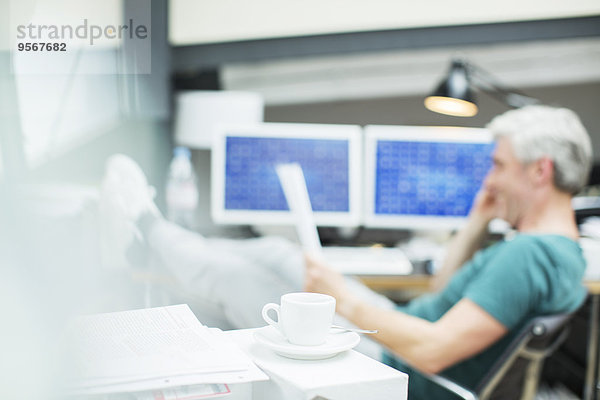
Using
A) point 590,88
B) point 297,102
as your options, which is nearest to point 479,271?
point 297,102

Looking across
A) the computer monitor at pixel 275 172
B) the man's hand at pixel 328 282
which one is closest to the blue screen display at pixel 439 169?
the computer monitor at pixel 275 172

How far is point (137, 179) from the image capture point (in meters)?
0.59

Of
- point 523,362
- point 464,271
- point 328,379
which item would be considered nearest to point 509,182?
point 464,271

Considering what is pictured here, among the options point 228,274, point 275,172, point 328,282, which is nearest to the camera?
point 228,274

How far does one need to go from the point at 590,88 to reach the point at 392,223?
53.6 inches

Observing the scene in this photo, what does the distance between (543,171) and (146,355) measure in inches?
38.1

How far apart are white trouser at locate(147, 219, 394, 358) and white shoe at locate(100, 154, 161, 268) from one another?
0.11ft

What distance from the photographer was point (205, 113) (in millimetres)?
1930

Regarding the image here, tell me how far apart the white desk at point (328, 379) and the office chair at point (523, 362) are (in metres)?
0.56

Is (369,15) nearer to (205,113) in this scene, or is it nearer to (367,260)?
(205,113)

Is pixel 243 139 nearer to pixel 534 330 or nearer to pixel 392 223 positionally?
pixel 392 223

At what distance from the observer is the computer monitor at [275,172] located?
6.13ft

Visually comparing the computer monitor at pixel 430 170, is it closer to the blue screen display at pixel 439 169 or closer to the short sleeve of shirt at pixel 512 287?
the blue screen display at pixel 439 169

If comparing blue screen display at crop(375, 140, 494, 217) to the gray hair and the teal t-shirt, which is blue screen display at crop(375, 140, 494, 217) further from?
the teal t-shirt
